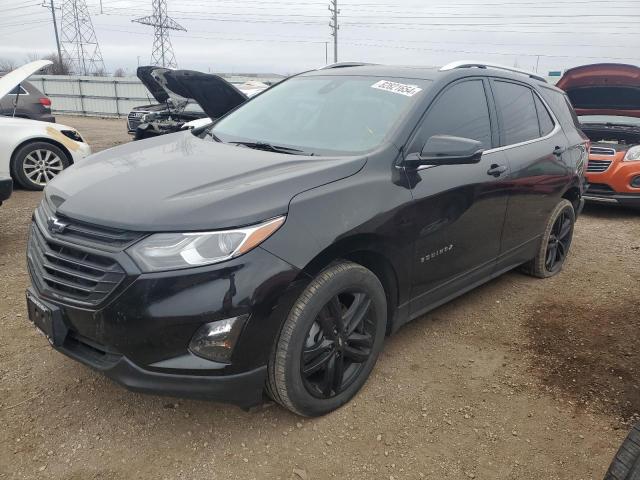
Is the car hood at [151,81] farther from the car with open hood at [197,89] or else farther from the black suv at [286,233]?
the black suv at [286,233]

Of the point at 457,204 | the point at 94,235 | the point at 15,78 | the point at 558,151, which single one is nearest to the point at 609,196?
the point at 558,151

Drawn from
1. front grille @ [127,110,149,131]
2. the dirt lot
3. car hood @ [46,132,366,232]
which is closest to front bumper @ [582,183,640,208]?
the dirt lot

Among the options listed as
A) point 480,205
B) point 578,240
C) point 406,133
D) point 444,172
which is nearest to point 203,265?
point 406,133

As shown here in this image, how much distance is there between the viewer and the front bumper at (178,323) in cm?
200

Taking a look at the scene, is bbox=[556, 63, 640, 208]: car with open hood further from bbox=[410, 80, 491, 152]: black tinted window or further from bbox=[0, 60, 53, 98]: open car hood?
bbox=[0, 60, 53, 98]: open car hood

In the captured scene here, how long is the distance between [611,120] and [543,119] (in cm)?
437

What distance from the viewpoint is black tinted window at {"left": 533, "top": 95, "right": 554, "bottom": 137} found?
4039 millimetres

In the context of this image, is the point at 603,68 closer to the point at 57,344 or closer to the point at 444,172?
the point at 444,172

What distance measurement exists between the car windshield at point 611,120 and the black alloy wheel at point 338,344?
656 centimetres

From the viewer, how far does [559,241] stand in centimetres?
454

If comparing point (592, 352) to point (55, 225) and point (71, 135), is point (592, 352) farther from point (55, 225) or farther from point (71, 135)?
point (71, 135)

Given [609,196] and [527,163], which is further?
[609,196]

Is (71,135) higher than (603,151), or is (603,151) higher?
Answer: (71,135)

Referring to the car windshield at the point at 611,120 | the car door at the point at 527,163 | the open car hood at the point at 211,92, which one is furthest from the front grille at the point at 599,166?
the open car hood at the point at 211,92
